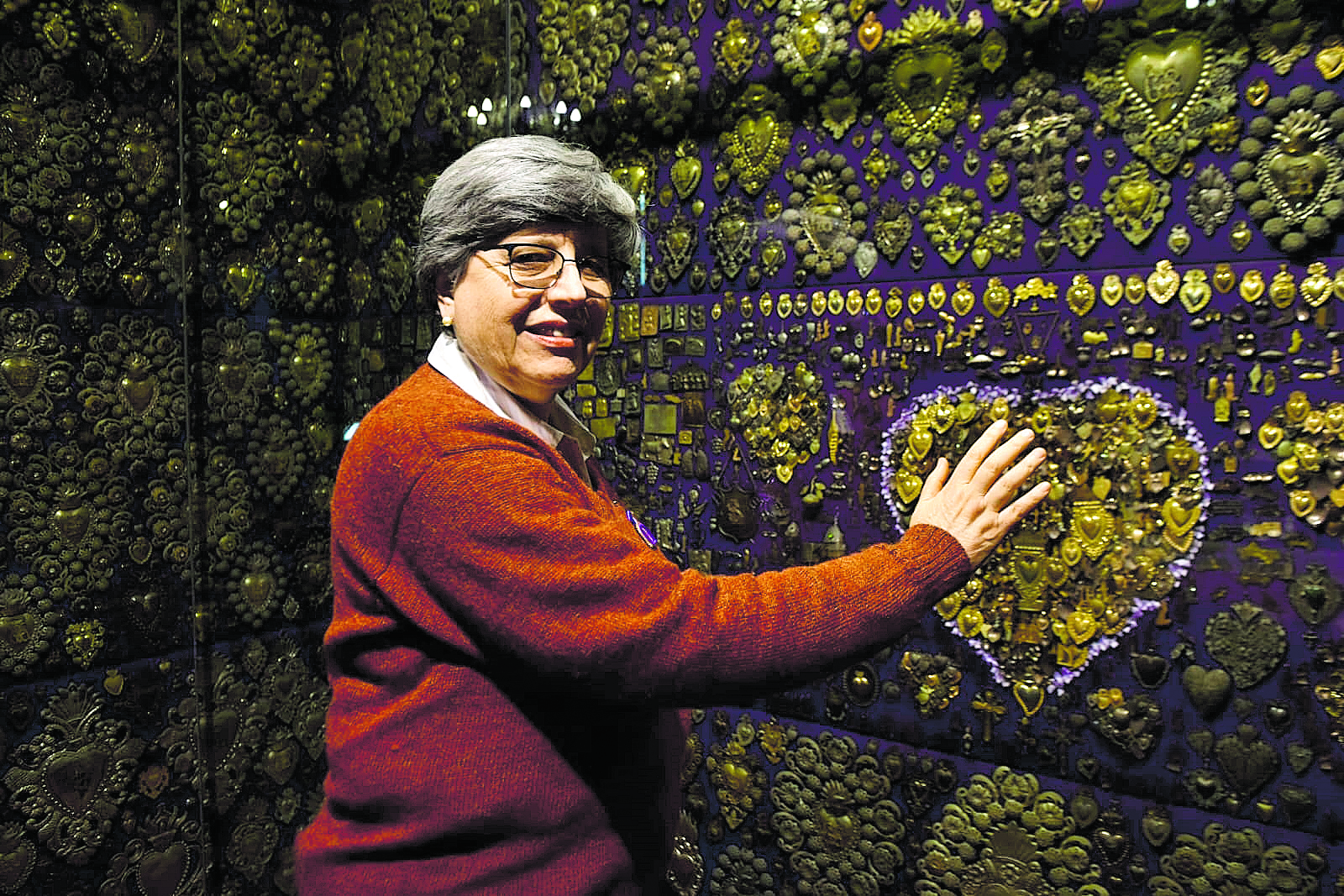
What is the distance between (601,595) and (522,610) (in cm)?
9

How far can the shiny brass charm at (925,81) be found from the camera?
2.11m

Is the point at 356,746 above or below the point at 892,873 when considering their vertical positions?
above

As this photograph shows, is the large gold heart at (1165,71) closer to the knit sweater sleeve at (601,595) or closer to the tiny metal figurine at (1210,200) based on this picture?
the tiny metal figurine at (1210,200)

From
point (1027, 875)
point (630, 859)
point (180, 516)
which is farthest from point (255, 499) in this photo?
point (1027, 875)

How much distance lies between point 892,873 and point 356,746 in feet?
5.14

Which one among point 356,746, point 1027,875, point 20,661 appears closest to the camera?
point 356,746

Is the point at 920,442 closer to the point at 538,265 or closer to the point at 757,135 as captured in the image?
the point at 757,135

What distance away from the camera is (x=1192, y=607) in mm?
1897

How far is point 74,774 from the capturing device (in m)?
2.30

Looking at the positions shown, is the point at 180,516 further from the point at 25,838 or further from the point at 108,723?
the point at 25,838

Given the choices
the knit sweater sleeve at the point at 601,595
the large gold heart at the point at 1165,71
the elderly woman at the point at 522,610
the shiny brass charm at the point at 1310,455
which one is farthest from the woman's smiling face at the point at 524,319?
the shiny brass charm at the point at 1310,455

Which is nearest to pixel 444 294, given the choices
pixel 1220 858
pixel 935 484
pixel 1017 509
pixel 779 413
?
pixel 935 484

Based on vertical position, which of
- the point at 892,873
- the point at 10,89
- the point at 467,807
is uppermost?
the point at 10,89

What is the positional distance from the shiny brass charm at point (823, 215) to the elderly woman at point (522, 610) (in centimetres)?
108
